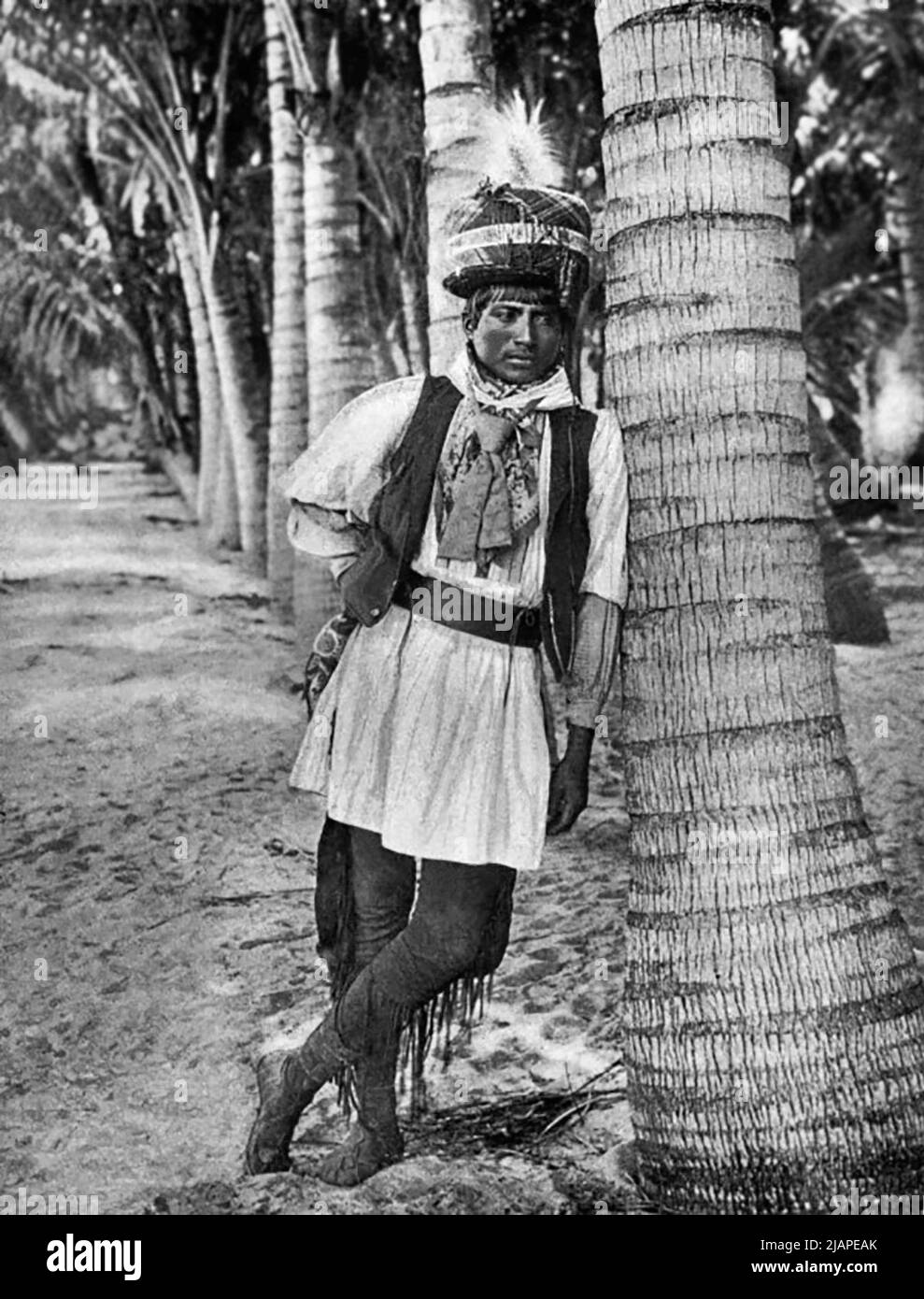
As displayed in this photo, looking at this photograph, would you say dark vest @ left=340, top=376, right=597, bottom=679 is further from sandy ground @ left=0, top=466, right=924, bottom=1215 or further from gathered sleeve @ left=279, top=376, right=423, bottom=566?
sandy ground @ left=0, top=466, right=924, bottom=1215

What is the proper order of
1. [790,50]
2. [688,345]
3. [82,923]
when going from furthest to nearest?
[790,50] < [82,923] < [688,345]

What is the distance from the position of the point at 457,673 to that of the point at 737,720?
1.81 feet

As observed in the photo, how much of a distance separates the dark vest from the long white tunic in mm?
20

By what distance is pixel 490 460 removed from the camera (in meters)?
2.87

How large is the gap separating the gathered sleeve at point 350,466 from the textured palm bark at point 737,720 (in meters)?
0.48

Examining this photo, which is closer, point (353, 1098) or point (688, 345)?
point (688, 345)

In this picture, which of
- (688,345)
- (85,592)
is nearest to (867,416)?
(85,592)

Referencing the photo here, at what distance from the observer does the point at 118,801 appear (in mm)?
3725
